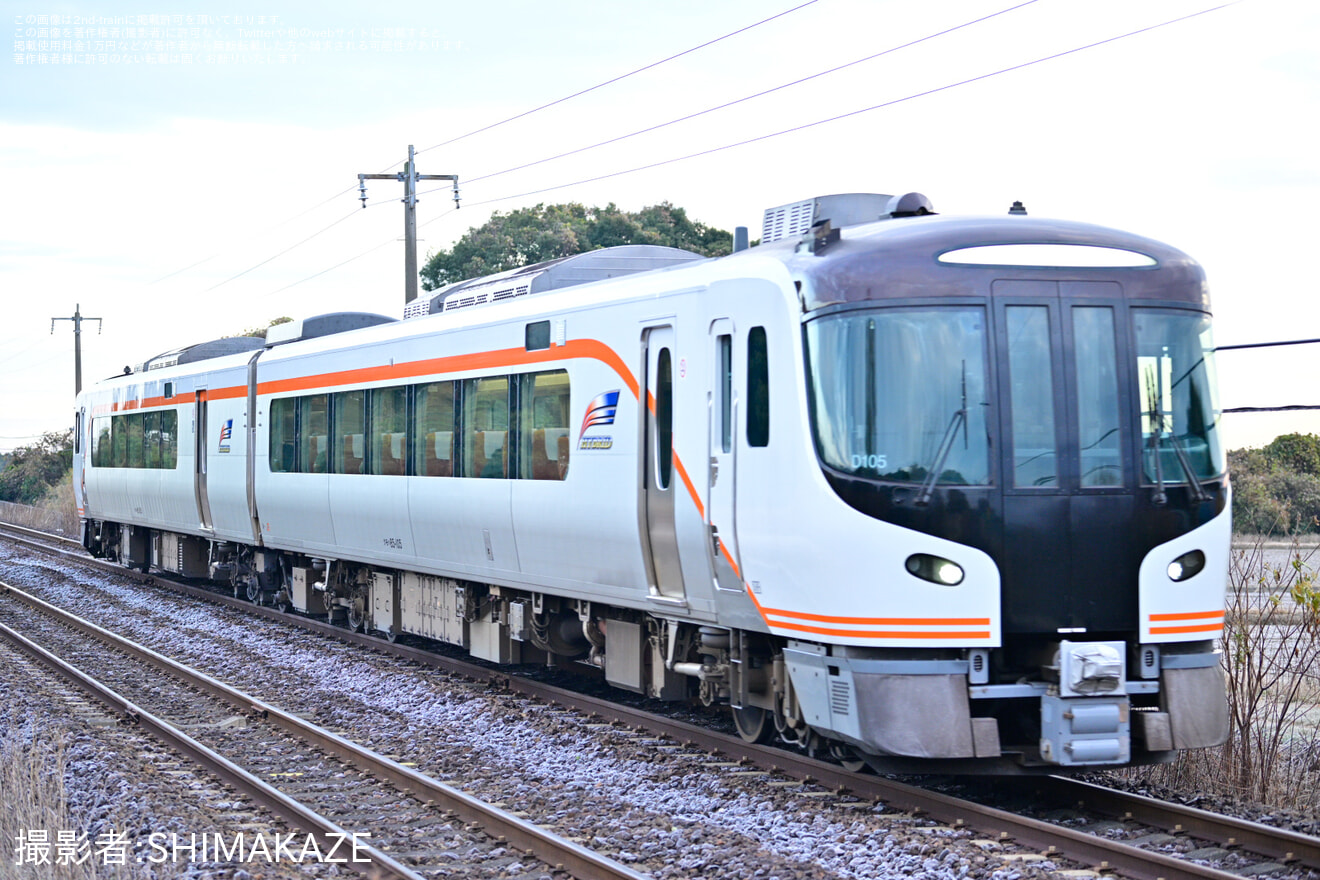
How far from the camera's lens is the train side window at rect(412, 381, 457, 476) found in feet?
41.3

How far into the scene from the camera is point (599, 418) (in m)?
10.2

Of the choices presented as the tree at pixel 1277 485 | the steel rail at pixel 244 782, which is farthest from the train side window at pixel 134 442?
the tree at pixel 1277 485

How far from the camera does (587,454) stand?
10.3 meters

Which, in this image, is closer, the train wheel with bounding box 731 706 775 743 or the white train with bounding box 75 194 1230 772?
the white train with bounding box 75 194 1230 772

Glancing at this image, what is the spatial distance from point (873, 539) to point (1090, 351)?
60.2 inches

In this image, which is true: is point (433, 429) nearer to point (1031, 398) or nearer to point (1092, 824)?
point (1031, 398)

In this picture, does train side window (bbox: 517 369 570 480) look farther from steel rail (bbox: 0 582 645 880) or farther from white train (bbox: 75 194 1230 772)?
steel rail (bbox: 0 582 645 880)

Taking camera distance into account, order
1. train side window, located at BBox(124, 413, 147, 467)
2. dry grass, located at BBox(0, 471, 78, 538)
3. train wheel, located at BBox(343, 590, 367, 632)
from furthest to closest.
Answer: dry grass, located at BBox(0, 471, 78, 538) < train side window, located at BBox(124, 413, 147, 467) < train wheel, located at BBox(343, 590, 367, 632)

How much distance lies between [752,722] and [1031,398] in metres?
2.88

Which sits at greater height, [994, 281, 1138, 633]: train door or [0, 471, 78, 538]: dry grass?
[994, 281, 1138, 633]: train door

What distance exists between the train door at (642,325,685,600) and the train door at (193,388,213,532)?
460 inches

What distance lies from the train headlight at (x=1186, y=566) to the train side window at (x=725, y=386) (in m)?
2.52

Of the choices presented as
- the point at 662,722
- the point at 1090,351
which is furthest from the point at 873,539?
the point at 662,722

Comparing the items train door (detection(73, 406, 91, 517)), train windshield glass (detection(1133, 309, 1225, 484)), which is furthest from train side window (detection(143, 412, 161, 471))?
train windshield glass (detection(1133, 309, 1225, 484))
